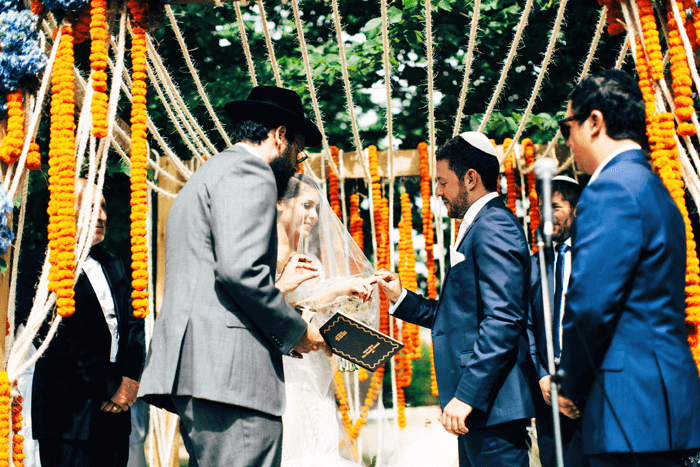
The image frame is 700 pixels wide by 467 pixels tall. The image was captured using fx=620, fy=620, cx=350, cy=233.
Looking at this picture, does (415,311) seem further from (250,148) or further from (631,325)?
(631,325)

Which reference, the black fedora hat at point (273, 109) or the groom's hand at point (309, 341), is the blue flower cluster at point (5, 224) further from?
the groom's hand at point (309, 341)

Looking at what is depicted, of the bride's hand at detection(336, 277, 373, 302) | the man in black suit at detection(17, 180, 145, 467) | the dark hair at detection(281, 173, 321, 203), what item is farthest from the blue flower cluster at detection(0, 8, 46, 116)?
the bride's hand at detection(336, 277, 373, 302)

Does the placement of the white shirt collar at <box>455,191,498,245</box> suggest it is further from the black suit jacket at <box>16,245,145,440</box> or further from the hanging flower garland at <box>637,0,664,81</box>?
the black suit jacket at <box>16,245,145,440</box>

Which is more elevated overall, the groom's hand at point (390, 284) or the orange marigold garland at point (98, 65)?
the orange marigold garland at point (98, 65)

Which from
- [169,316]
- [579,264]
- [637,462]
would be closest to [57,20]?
[169,316]

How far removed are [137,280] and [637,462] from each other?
1.62 meters

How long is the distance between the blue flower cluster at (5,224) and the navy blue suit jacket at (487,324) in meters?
1.51

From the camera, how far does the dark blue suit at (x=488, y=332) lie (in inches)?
81.4

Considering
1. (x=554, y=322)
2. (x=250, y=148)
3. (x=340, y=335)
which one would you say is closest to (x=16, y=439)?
(x=340, y=335)

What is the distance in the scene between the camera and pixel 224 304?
1807mm

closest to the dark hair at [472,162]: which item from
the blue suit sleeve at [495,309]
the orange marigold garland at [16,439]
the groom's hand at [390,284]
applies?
the blue suit sleeve at [495,309]

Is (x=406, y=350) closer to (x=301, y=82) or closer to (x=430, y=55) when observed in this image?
(x=430, y=55)

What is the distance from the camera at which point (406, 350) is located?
389 centimetres

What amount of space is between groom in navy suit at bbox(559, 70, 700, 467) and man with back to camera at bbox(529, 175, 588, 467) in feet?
1.78
